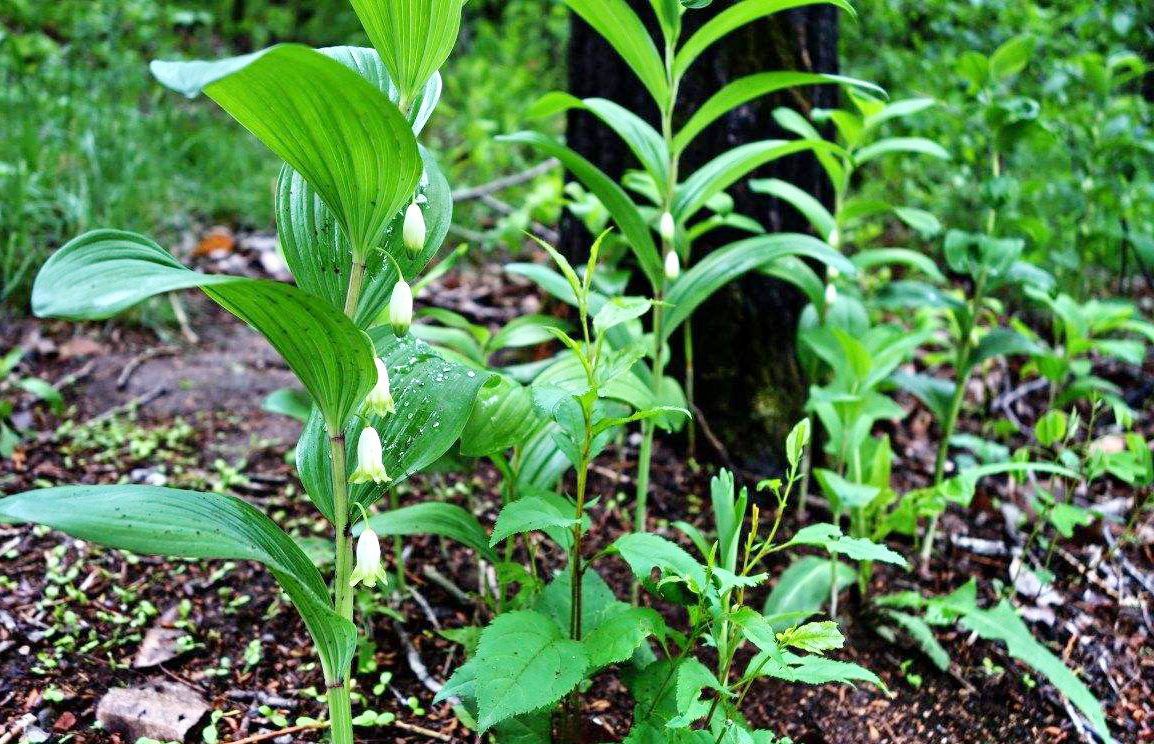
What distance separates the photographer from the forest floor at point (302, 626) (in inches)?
72.5

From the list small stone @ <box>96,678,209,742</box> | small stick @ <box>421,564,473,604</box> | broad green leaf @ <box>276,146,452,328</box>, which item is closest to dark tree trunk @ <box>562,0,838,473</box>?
small stick @ <box>421,564,473,604</box>

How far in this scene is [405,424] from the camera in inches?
58.1

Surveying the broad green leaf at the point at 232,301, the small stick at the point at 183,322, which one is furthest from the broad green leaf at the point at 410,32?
the small stick at the point at 183,322

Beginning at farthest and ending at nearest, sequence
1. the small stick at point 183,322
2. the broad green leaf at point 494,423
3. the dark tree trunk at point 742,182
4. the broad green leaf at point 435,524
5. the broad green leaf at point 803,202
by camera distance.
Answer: the small stick at point 183,322 → the dark tree trunk at point 742,182 → the broad green leaf at point 803,202 → the broad green leaf at point 435,524 → the broad green leaf at point 494,423

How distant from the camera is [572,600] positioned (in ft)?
5.21

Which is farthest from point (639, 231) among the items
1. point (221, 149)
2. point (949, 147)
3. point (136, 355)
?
point (221, 149)

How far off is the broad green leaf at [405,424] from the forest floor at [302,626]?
0.65m

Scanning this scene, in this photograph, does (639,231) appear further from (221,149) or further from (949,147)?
(221,149)

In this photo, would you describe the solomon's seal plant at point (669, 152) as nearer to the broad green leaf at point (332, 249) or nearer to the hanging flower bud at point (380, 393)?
the broad green leaf at point (332, 249)

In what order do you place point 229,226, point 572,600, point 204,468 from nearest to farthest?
point 572,600
point 204,468
point 229,226

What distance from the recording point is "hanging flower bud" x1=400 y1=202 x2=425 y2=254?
132cm

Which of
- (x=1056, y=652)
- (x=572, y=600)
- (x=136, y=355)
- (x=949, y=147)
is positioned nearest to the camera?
(x=572, y=600)

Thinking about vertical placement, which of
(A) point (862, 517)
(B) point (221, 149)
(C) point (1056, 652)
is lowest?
(C) point (1056, 652)

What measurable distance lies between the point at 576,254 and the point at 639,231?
113cm
